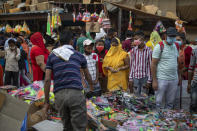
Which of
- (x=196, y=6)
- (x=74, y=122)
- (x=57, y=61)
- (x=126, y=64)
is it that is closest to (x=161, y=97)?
(x=126, y=64)

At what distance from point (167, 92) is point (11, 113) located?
3005mm

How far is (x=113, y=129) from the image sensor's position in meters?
3.04

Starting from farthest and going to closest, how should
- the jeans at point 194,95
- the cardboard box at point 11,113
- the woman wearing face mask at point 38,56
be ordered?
the woman wearing face mask at point 38,56, the jeans at point 194,95, the cardboard box at point 11,113

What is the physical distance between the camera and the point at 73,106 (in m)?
2.62

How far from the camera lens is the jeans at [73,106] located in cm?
260

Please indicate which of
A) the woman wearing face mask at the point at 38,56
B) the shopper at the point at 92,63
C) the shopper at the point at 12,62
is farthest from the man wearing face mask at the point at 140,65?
the shopper at the point at 12,62

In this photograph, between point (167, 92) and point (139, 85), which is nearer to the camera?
point (167, 92)

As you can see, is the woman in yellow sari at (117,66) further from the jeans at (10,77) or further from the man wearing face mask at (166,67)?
the jeans at (10,77)

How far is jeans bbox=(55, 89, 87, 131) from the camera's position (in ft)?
8.54

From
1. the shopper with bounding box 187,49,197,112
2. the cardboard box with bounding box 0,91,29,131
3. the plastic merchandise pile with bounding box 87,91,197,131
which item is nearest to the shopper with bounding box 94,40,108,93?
the plastic merchandise pile with bounding box 87,91,197,131

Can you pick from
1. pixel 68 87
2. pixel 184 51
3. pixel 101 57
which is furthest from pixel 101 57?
pixel 68 87

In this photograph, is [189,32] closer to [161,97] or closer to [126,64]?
[126,64]

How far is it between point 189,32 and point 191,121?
6.27m

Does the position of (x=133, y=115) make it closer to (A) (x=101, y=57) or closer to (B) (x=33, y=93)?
(B) (x=33, y=93)
